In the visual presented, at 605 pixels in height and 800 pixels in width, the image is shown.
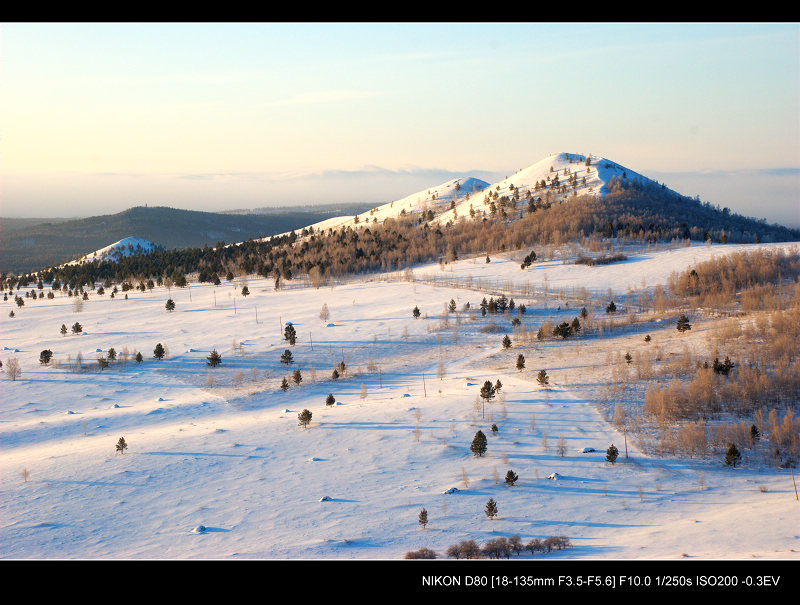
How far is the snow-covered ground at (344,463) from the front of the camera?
12.4 meters

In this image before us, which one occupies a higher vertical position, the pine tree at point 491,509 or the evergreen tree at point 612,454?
the evergreen tree at point 612,454

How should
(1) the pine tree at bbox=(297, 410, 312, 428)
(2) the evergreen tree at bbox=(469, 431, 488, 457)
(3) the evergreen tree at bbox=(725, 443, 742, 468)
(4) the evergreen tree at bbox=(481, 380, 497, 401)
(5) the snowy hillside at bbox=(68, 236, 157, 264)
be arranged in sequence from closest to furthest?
(3) the evergreen tree at bbox=(725, 443, 742, 468), (2) the evergreen tree at bbox=(469, 431, 488, 457), (1) the pine tree at bbox=(297, 410, 312, 428), (4) the evergreen tree at bbox=(481, 380, 497, 401), (5) the snowy hillside at bbox=(68, 236, 157, 264)

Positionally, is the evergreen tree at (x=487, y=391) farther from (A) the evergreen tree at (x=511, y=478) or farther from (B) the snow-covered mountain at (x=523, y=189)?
(B) the snow-covered mountain at (x=523, y=189)

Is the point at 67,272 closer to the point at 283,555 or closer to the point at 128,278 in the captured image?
the point at 128,278

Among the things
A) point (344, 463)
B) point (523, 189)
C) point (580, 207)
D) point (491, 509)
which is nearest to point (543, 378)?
point (344, 463)

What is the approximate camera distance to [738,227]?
2292 inches

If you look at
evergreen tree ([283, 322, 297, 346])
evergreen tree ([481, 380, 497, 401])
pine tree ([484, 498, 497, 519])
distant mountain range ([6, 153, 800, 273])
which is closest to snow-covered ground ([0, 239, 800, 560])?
pine tree ([484, 498, 497, 519])

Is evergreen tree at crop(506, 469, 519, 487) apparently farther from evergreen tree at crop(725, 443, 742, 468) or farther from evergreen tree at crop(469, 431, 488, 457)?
evergreen tree at crop(725, 443, 742, 468)

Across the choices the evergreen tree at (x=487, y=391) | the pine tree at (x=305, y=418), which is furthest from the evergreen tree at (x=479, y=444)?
the pine tree at (x=305, y=418)

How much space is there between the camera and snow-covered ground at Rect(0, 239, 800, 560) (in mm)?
12406

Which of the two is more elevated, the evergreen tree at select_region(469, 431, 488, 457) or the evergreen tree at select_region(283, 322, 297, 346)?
the evergreen tree at select_region(283, 322, 297, 346)

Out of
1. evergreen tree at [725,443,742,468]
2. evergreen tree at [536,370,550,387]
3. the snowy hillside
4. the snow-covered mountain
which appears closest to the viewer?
evergreen tree at [725,443,742,468]

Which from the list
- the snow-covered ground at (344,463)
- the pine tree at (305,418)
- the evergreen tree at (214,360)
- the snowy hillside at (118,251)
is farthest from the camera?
the snowy hillside at (118,251)

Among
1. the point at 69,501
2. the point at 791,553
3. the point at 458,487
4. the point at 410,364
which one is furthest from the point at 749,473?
the point at 69,501
